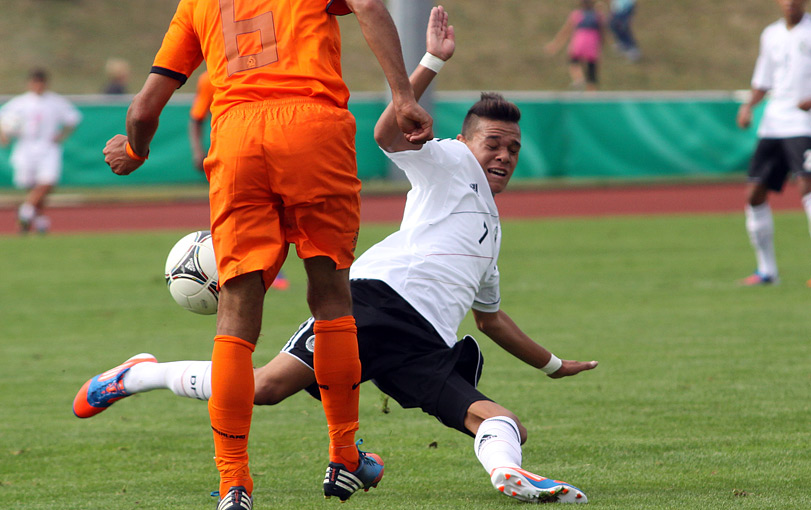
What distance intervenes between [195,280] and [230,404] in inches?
33.1

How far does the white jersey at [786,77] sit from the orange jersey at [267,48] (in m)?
6.88

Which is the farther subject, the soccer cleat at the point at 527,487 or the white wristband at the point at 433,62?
the white wristband at the point at 433,62

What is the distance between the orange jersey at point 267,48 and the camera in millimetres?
3455

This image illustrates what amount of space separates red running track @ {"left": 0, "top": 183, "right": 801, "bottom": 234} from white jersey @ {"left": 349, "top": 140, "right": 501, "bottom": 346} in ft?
38.6

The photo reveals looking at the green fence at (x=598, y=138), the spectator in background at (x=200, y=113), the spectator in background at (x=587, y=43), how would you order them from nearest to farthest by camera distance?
the spectator in background at (x=200, y=113) < the green fence at (x=598, y=138) < the spectator in background at (x=587, y=43)

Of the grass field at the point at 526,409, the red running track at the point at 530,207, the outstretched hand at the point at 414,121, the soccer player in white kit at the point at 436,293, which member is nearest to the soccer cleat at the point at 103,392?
the soccer player in white kit at the point at 436,293

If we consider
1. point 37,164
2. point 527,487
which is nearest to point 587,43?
point 37,164

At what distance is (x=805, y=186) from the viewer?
374 inches

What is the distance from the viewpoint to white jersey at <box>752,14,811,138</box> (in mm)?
9477

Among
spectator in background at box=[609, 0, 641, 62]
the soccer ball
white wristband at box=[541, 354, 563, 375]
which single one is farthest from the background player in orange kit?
spectator in background at box=[609, 0, 641, 62]

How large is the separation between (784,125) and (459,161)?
6166 millimetres

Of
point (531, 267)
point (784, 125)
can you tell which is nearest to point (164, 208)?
point (531, 267)

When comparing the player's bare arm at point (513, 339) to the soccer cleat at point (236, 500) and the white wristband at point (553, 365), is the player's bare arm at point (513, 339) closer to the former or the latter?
the white wristband at point (553, 365)

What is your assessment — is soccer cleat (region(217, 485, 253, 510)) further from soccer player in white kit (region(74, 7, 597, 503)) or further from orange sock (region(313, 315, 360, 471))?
soccer player in white kit (region(74, 7, 597, 503))
